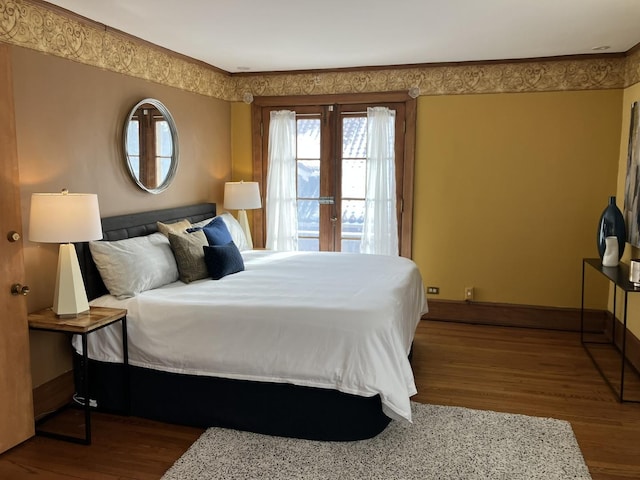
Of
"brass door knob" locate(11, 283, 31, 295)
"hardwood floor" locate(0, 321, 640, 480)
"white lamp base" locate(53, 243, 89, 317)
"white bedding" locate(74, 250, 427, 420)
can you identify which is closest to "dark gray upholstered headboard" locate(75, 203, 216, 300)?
"white bedding" locate(74, 250, 427, 420)

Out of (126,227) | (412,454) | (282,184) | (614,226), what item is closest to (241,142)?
(282,184)

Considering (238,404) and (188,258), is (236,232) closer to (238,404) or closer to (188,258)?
(188,258)

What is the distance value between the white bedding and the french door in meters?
2.01

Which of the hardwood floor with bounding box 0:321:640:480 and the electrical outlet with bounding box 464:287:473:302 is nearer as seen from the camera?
the hardwood floor with bounding box 0:321:640:480

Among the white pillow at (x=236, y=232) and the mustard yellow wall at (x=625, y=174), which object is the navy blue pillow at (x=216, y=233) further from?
the mustard yellow wall at (x=625, y=174)

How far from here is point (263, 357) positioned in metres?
2.97

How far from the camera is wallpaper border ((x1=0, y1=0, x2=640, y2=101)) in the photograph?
130 inches

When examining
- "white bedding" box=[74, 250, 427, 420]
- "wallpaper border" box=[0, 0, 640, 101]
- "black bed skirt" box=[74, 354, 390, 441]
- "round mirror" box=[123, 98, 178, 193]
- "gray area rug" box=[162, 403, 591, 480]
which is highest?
"wallpaper border" box=[0, 0, 640, 101]

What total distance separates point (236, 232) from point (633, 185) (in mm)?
3403

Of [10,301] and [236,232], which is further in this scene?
[236,232]

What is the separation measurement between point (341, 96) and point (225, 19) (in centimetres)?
197

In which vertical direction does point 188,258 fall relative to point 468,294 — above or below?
above

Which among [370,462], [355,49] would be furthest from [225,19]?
[370,462]

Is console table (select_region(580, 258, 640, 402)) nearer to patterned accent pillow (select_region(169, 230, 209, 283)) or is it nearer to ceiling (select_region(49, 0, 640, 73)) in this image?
ceiling (select_region(49, 0, 640, 73))
